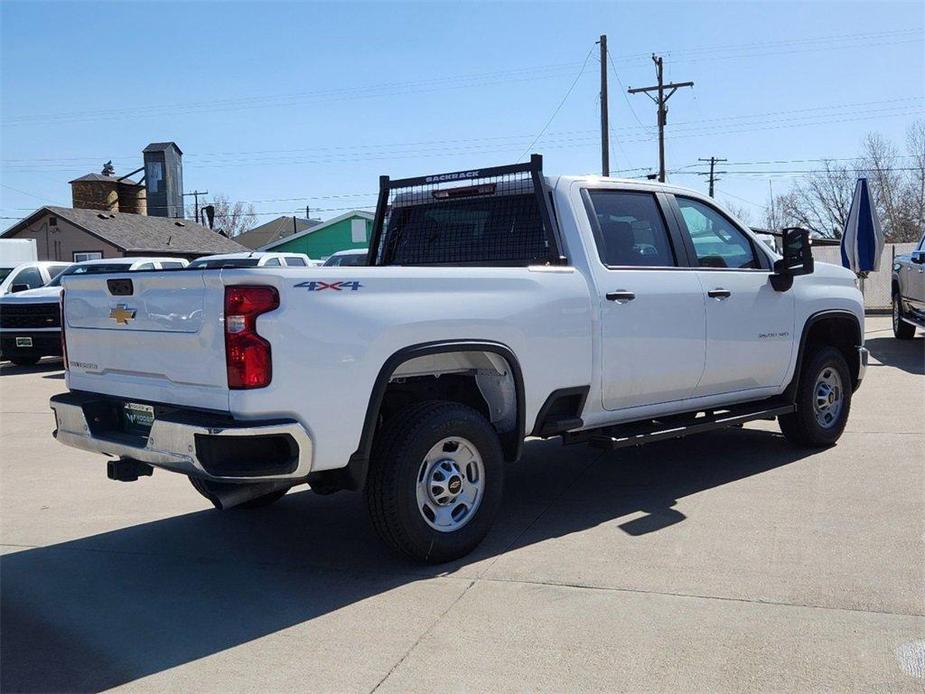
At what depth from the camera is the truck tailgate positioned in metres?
4.20

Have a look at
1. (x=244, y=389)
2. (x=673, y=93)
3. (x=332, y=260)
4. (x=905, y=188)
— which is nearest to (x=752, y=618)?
(x=244, y=389)

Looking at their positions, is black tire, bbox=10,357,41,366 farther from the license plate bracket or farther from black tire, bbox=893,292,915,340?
black tire, bbox=893,292,915,340

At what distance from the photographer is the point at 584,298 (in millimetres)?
5391

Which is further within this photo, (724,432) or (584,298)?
(724,432)

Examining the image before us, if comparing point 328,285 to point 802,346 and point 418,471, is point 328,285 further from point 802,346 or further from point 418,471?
point 802,346

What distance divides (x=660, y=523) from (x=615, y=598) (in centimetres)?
128

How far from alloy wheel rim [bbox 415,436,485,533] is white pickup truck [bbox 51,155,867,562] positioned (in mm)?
12

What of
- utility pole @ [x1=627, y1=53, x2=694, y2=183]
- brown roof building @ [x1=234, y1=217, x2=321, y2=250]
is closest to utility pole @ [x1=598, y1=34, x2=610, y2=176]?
utility pole @ [x1=627, y1=53, x2=694, y2=183]

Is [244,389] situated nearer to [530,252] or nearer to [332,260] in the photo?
[530,252]

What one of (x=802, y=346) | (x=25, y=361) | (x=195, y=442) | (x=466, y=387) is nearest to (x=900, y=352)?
(x=802, y=346)

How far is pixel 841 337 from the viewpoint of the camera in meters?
7.65

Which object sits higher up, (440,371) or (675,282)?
(675,282)

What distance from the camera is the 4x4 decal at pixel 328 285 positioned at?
13.7 feet

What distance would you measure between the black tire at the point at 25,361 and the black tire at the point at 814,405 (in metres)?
14.2
